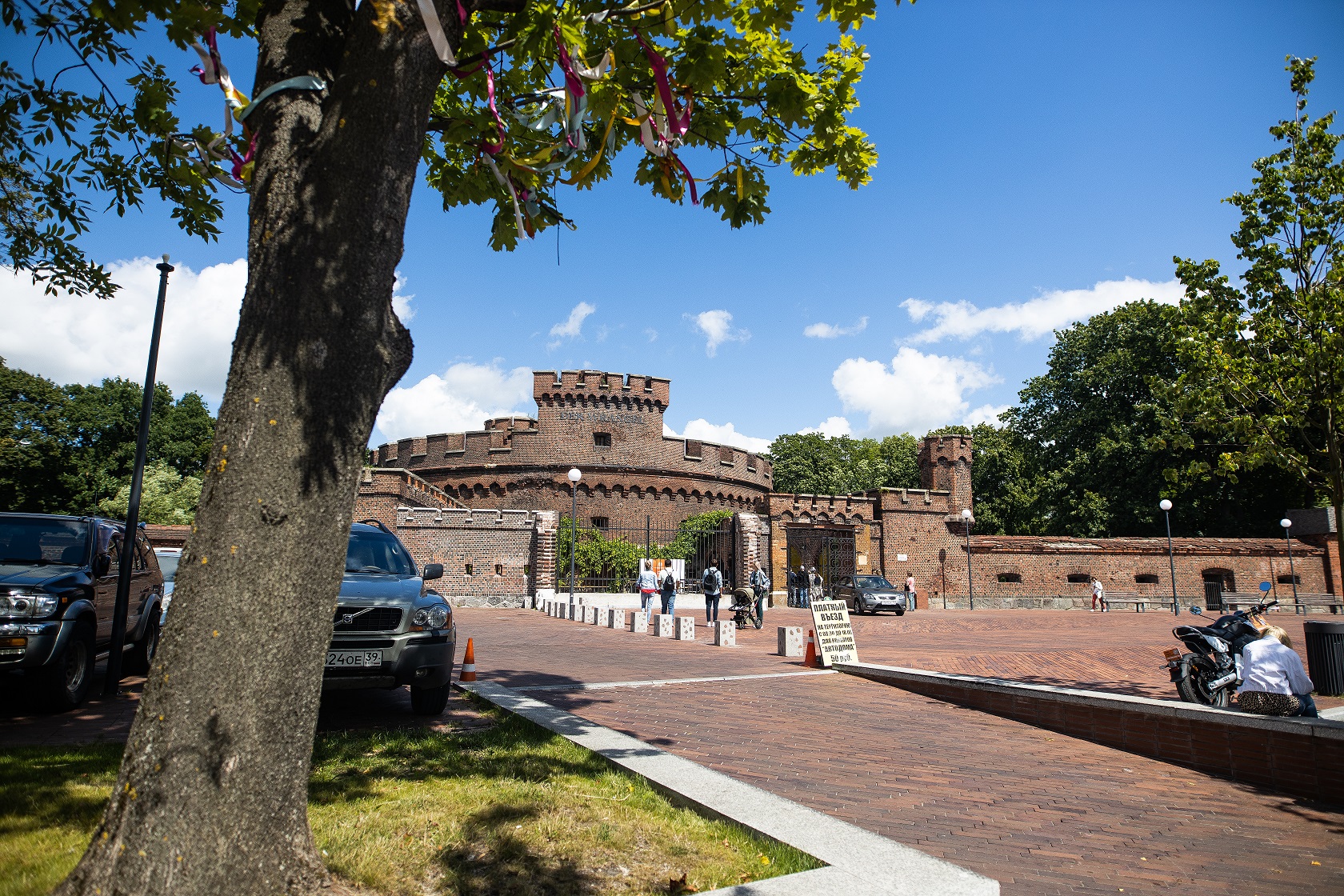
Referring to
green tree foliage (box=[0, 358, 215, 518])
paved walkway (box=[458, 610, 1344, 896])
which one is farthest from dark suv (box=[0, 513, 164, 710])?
green tree foliage (box=[0, 358, 215, 518])

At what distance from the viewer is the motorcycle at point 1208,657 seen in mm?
7812

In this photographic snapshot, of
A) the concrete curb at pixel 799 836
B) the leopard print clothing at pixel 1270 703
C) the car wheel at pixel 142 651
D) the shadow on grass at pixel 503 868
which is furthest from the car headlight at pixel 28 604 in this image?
the leopard print clothing at pixel 1270 703

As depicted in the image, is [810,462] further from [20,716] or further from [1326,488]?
[20,716]

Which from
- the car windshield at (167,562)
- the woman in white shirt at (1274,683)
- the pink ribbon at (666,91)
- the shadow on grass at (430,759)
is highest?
the pink ribbon at (666,91)

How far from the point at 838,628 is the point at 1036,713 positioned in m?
3.74

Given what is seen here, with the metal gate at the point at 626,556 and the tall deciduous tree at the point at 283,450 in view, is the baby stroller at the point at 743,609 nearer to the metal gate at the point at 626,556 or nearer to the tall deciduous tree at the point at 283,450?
the metal gate at the point at 626,556

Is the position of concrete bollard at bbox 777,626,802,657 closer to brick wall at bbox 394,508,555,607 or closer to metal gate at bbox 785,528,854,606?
brick wall at bbox 394,508,555,607

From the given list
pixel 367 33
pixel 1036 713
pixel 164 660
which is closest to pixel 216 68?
pixel 367 33

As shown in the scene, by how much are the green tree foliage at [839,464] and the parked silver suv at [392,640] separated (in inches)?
2306

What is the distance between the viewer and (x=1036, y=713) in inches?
310

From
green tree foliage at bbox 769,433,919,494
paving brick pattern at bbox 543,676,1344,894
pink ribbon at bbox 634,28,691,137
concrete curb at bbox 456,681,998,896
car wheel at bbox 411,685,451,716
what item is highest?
green tree foliage at bbox 769,433,919,494

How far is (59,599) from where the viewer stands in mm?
6332

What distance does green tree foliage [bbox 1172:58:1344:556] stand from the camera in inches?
317

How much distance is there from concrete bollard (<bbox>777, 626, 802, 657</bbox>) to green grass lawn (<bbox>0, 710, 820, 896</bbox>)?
→ 8.19 m
